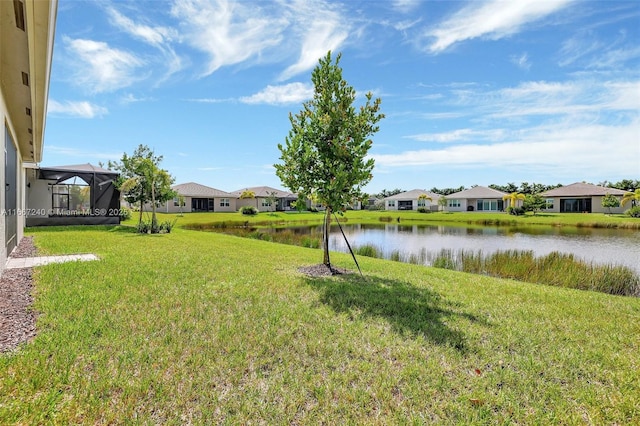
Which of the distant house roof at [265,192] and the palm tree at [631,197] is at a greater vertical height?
the distant house roof at [265,192]

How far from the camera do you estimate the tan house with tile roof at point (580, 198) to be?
42250 mm

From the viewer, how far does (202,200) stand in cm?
4488

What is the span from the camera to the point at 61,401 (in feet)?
8.11

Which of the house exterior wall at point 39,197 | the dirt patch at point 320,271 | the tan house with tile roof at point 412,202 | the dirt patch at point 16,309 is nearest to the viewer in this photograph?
the dirt patch at point 16,309

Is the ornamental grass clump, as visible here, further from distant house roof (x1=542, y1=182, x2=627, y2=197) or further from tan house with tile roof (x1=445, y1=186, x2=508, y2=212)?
tan house with tile roof (x1=445, y1=186, x2=508, y2=212)

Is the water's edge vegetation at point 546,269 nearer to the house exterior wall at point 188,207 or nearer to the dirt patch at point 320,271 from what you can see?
the dirt patch at point 320,271

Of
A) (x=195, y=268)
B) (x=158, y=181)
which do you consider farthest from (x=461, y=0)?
(x=158, y=181)

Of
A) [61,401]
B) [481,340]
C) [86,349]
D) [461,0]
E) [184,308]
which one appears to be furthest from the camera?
[461,0]

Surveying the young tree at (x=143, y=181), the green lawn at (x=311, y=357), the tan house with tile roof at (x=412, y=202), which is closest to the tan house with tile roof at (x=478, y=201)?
the tan house with tile roof at (x=412, y=202)

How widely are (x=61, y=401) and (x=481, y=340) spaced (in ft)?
13.6

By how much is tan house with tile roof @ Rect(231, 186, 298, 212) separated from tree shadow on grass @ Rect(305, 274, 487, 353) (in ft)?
140

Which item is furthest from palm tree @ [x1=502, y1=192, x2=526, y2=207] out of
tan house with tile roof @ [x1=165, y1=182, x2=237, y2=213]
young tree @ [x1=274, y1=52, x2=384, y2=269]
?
young tree @ [x1=274, y1=52, x2=384, y2=269]

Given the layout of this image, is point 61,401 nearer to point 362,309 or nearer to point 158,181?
point 362,309

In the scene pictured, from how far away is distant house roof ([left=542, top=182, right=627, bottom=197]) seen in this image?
42.6m
